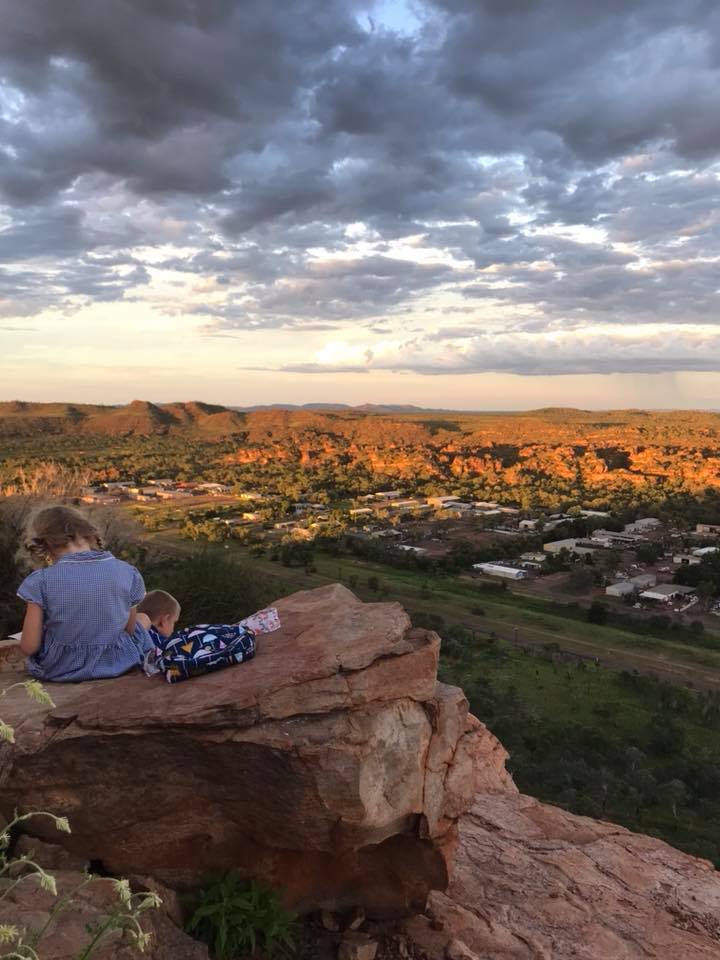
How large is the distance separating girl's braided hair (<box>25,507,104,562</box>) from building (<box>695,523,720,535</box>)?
206 feet

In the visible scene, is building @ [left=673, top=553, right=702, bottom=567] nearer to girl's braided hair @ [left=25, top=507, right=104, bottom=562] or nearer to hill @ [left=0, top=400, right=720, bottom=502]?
hill @ [left=0, top=400, right=720, bottom=502]

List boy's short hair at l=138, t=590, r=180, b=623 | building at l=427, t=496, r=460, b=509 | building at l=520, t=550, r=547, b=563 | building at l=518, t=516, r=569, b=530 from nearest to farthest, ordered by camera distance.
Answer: boy's short hair at l=138, t=590, r=180, b=623
building at l=520, t=550, r=547, b=563
building at l=518, t=516, r=569, b=530
building at l=427, t=496, r=460, b=509

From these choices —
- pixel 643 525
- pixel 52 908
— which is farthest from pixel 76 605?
pixel 643 525

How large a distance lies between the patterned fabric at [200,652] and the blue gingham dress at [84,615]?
12.4 inches

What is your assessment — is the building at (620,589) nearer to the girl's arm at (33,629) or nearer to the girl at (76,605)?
the girl at (76,605)

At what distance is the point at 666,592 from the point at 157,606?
39959 millimetres

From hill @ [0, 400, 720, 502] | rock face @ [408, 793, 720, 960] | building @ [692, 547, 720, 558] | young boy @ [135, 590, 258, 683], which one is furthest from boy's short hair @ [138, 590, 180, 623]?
hill @ [0, 400, 720, 502]

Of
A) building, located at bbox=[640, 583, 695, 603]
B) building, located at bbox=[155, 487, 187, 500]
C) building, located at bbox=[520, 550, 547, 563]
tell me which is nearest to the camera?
building, located at bbox=[640, 583, 695, 603]

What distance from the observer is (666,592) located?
40812mm

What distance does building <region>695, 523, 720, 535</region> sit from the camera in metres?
60.9

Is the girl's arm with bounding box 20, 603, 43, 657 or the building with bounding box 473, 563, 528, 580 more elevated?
the girl's arm with bounding box 20, 603, 43, 657

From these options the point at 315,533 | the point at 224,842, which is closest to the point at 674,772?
the point at 224,842

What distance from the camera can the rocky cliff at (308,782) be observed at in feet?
14.4

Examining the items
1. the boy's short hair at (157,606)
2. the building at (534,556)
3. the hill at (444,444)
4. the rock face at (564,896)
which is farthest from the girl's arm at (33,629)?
the hill at (444,444)
